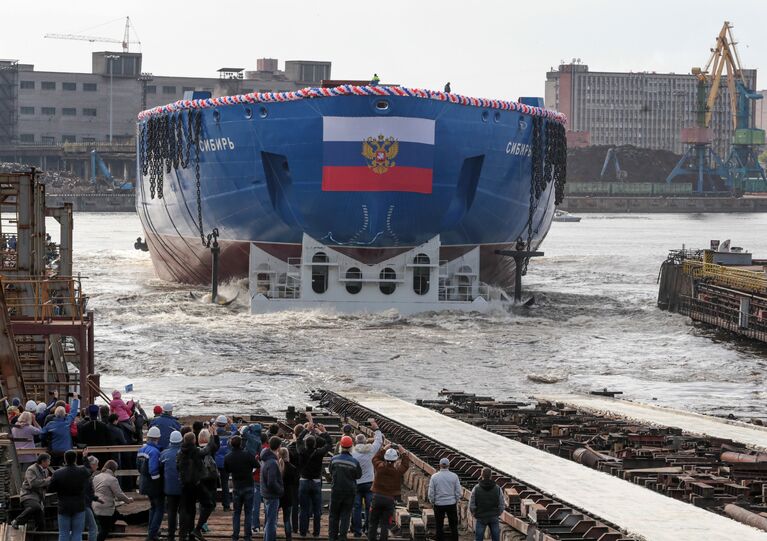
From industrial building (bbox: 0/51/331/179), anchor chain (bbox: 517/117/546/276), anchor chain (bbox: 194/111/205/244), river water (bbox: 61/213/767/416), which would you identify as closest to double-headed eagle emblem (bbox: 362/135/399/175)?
river water (bbox: 61/213/767/416)

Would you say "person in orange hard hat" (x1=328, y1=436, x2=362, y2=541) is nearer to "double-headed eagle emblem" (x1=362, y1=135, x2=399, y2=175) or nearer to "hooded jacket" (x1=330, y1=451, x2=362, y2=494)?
"hooded jacket" (x1=330, y1=451, x2=362, y2=494)

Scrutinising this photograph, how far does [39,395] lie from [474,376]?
40.1ft

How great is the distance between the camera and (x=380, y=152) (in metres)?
37.8

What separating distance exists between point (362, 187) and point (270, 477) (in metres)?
24.8

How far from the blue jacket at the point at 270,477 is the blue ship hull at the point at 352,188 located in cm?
2473

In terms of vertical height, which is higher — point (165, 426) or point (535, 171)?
point (535, 171)

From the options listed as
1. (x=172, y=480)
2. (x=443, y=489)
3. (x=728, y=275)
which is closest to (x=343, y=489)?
(x=443, y=489)

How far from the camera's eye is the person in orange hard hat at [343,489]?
13477 millimetres

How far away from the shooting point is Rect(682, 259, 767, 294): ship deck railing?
40625 millimetres

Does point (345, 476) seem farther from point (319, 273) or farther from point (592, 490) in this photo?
point (319, 273)

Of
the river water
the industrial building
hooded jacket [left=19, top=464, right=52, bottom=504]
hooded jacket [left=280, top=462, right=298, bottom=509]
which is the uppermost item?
the industrial building

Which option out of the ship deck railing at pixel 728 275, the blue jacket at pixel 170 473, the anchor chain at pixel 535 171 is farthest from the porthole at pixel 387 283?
the blue jacket at pixel 170 473

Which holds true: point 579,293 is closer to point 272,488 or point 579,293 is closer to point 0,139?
point 272,488

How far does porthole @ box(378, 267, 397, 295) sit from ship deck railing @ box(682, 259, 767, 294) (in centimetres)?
1007
